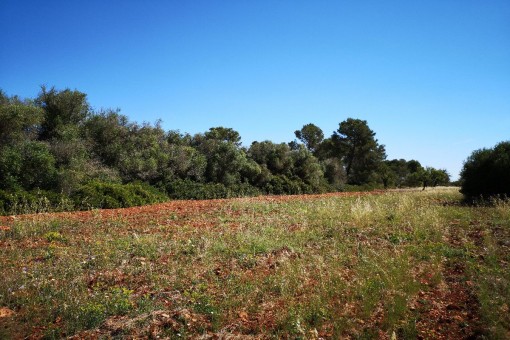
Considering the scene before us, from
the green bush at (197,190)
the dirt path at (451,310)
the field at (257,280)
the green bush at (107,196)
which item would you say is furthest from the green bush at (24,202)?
the dirt path at (451,310)

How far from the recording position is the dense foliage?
16.1 meters

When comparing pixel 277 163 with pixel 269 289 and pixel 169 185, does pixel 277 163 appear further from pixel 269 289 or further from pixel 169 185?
pixel 269 289

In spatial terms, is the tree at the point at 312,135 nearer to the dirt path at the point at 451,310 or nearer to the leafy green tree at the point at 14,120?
the leafy green tree at the point at 14,120

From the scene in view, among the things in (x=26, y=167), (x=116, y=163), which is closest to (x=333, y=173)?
(x=116, y=163)

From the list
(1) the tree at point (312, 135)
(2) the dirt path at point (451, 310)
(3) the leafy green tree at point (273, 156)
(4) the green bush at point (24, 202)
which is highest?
(1) the tree at point (312, 135)

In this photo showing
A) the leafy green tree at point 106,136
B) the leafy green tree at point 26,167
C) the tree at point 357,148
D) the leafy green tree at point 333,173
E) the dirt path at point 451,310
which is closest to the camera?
the dirt path at point 451,310

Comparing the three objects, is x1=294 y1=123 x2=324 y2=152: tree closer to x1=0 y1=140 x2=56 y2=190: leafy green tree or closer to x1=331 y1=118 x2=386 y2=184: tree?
x1=331 y1=118 x2=386 y2=184: tree

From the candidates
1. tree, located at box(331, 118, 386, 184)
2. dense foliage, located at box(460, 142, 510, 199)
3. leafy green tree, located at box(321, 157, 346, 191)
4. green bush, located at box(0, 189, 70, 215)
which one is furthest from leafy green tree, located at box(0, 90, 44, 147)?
tree, located at box(331, 118, 386, 184)

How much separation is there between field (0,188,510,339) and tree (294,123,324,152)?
157 feet

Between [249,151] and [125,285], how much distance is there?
3147 centimetres

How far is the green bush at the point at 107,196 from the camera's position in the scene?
16141mm

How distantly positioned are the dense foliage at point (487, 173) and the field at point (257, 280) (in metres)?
7.63

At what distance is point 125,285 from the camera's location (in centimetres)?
623

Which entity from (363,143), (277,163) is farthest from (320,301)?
(363,143)
